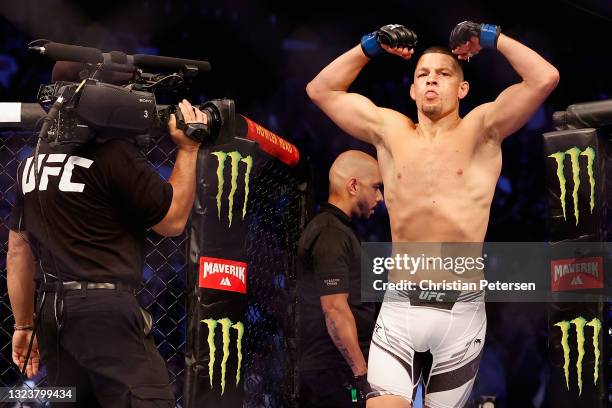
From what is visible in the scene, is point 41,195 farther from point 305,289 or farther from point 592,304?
point 592,304

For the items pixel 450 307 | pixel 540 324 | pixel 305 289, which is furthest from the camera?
pixel 540 324

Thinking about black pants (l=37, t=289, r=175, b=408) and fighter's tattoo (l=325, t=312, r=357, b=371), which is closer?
black pants (l=37, t=289, r=175, b=408)

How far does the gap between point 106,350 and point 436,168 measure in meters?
1.27

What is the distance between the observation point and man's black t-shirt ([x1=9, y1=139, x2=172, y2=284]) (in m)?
2.05

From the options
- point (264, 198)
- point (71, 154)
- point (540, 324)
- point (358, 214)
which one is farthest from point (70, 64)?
point (540, 324)

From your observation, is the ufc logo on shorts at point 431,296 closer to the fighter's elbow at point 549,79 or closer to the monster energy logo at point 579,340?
the monster energy logo at point 579,340

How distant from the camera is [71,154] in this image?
2.09 meters

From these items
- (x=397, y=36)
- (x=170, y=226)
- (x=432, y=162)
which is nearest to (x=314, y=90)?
(x=397, y=36)

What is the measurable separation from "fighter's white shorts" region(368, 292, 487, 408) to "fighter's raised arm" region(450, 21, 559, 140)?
564mm

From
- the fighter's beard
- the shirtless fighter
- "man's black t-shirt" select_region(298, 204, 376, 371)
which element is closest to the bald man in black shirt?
"man's black t-shirt" select_region(298, 204, 376, 371)

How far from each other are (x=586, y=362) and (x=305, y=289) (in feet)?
3.56

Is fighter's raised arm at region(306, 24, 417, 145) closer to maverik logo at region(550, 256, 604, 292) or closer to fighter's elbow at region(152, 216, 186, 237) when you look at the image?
maverik logo at region(550, 256, 604, 292)

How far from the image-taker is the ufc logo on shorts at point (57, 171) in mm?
2057

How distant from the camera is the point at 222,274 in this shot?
99.3 inches
